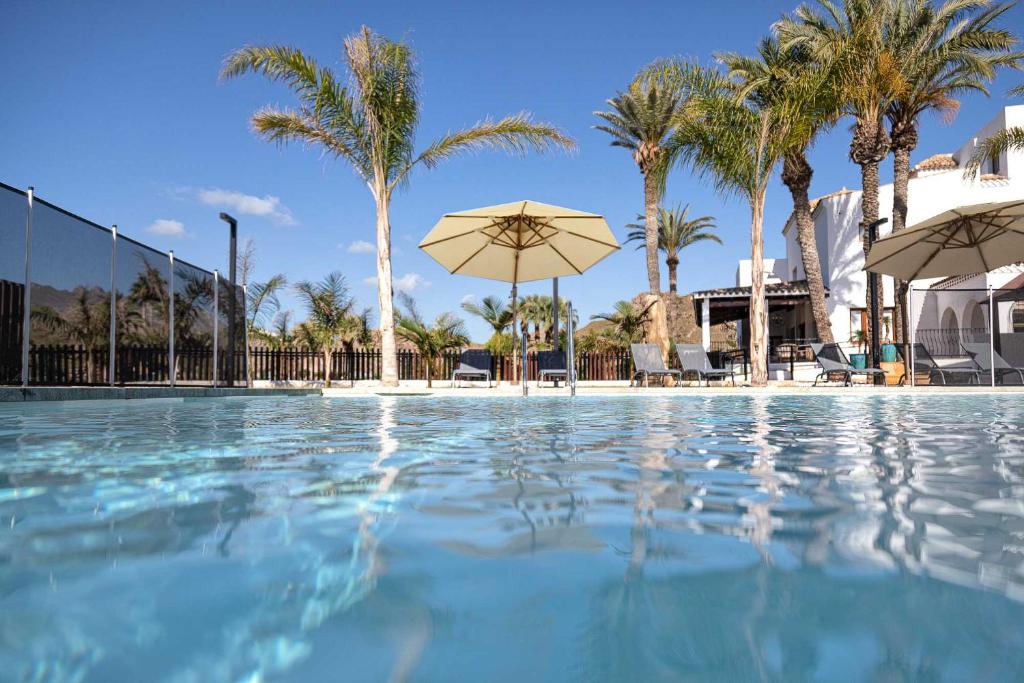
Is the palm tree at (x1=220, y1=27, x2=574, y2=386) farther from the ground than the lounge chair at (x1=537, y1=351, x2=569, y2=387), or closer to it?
farther from the ground

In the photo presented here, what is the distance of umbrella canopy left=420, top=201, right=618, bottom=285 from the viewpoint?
11.1 m

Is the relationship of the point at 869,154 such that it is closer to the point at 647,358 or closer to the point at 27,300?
the point at 647,358

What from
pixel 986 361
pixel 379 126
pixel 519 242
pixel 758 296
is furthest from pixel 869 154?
pixel 379 126

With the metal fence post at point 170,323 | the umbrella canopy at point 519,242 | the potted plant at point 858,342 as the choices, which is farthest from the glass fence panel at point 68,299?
the potted plant at point 858,342

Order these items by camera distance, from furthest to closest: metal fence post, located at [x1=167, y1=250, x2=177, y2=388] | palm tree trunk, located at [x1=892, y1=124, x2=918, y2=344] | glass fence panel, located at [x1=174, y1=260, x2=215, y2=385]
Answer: palm tree trunk, located at [x1=892, y1=124, x2=918, y2=344] → glass fence panel, located at [x1=174, y1=260, x2=215, y2=385] → metal fence post, located at [x1=167, y1=250, x2=177, y2=388]

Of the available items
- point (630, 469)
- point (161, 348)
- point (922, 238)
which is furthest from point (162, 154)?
point (630, 469)

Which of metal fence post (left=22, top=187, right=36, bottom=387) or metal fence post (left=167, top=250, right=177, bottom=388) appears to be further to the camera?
metal fence post (left=167, top=250, right=177, bottom=388)

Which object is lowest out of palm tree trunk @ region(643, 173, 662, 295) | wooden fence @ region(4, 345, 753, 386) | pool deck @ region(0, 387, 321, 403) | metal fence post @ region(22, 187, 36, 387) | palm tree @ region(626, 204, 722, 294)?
pool deck @ region(0, 387, 321, 403)

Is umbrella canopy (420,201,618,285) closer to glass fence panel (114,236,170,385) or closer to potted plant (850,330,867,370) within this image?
glass fence panel (114,236,170,385)

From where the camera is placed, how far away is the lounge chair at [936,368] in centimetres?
1372

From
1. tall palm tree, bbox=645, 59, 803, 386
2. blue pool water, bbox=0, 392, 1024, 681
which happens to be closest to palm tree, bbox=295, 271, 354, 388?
tall palm tree, bbox=645, 59, 803, 386

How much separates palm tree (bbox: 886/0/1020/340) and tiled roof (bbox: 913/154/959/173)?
7.42 metres

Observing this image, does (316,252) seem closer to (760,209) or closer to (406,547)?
(760,209)

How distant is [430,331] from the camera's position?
841 inches
